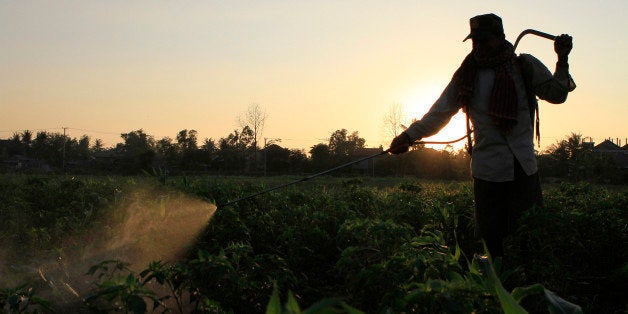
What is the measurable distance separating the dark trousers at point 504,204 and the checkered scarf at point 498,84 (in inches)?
13.0

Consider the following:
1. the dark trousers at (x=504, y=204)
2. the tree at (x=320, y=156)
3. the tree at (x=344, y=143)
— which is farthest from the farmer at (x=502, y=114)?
the tree at (x=344, y=143)

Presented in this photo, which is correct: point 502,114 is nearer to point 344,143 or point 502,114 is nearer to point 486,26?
point 486,26

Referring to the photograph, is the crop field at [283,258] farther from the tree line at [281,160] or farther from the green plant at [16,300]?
the tree line at [281,160]

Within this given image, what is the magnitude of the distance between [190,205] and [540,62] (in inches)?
103

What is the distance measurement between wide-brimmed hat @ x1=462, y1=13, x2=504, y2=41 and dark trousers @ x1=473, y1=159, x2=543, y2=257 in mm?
857

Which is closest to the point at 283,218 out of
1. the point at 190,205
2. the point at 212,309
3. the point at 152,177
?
the point at 190,205

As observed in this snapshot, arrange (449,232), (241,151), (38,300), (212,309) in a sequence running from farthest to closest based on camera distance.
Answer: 1. (241,151)
2. (449,232)
3. (212,309)
4. (38,300)

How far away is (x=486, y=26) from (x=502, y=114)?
595 mm

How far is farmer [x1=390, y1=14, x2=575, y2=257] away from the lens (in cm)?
389

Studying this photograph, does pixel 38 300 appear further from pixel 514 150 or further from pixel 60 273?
pixel 514 150

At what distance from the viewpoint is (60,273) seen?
3232 millimetres

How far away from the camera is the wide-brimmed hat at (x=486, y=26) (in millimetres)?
3934

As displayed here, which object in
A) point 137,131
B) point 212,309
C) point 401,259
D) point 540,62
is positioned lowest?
point 212,309

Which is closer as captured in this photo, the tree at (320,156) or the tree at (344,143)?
the tree at (320,156)
